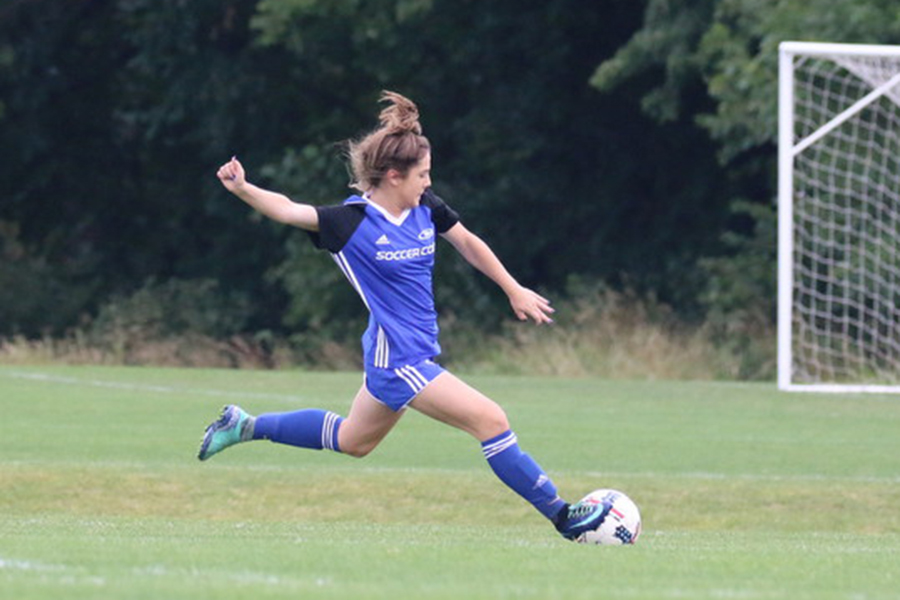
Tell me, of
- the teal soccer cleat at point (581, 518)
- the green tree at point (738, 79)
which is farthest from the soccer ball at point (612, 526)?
the green tree at point (738, 79)

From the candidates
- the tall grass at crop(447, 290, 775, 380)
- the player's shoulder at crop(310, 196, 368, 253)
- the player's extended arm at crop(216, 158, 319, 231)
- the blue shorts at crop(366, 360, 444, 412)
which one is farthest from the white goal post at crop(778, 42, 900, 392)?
the player's extended arm at crop(216, 158, 319, 231)

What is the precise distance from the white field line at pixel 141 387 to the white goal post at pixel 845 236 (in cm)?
555

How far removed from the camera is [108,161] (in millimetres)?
35406

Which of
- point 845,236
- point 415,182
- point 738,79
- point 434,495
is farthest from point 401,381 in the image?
point 738,79

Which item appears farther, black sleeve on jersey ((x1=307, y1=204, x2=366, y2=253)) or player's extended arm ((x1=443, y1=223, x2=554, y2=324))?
player's extended arm ((x1=443, y1=223, x2=554, y2=324))

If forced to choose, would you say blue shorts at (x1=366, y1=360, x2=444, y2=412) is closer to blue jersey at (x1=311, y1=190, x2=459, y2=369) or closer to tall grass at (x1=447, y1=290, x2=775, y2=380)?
blue jersey at (x1=311, y1=190, x2=459, y2=369)

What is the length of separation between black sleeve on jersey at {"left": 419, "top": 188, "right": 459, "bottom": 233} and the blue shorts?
70 cm

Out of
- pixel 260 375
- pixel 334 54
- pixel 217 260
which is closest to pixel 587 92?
pixel 334 54

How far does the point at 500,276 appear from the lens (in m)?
9.55

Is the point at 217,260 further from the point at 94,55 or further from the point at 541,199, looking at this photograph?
the point at 541,199

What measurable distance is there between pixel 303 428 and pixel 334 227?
1261 mm

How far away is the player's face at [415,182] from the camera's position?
9.11 m

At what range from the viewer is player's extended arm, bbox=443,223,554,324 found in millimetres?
9445

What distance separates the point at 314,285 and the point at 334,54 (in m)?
3.56
